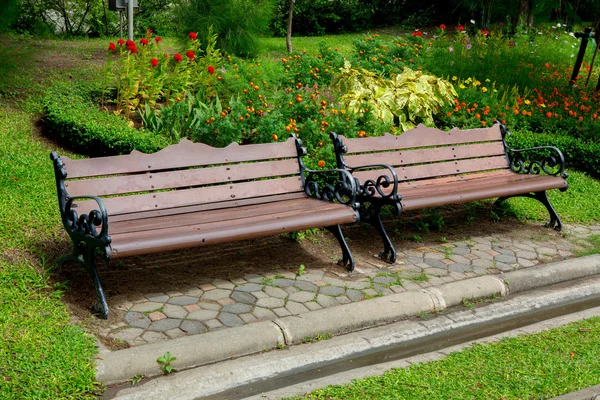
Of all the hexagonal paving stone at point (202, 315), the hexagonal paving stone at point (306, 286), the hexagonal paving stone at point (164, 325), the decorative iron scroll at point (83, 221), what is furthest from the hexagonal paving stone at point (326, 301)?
the decorative iron scroll at point (83, 221)

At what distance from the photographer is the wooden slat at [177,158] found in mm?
4742

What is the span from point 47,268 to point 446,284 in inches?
112

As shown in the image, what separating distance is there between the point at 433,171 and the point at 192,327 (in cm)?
302

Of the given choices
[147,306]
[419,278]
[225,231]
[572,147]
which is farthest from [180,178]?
[572,147]

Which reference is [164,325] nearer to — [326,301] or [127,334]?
[127,334]

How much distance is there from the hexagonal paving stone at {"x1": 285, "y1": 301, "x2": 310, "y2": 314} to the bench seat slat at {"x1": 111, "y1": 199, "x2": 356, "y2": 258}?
49cm

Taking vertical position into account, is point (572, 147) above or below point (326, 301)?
above

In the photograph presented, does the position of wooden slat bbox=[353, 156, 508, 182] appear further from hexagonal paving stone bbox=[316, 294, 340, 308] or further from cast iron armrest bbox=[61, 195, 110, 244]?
cast iron armrest bbox=[61, 195, 110, 244]

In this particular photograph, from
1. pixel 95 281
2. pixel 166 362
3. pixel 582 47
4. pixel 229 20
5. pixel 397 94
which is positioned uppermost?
pixel 229 20

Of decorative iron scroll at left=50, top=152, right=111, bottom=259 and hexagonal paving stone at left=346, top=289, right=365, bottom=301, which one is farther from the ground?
decorative iron scroll at left=50, top=152, right=111, bottom=259

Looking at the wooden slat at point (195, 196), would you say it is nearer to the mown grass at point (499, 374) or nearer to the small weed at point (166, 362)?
the small weed at point (166, 362)

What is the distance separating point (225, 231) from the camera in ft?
15.2

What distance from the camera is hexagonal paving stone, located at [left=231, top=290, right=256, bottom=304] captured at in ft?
15.8

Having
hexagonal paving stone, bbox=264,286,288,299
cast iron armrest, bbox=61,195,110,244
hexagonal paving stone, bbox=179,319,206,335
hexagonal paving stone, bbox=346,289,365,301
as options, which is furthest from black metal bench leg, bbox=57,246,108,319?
hexagonal paving stone, bbox=346,289,365,301
